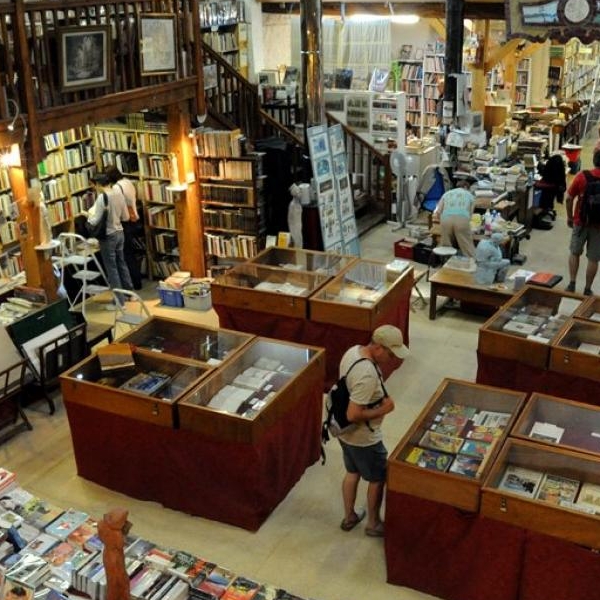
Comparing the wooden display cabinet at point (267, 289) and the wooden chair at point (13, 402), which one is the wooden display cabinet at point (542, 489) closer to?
the wooden display cabinet at point (267, 289)

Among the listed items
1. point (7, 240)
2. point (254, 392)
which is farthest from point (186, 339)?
point (7, 240)

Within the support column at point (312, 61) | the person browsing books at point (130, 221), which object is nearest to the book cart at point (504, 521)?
the person browsing books at point (130, 221)

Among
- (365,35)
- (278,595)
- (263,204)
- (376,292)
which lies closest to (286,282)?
(376,292)

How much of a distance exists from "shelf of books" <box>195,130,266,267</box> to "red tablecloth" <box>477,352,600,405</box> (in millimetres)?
4330

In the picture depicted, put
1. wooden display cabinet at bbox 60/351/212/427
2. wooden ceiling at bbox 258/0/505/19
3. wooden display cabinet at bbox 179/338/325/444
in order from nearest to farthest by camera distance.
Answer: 1. wooden display cabinet at bbox 179/338/325/444
2. wooden display cabinet at bbox 60/351/212/427
3. wooden ceiling at bbox 258/0/505/19

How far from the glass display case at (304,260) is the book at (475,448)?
3.18 meters

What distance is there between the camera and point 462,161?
12.1 meters

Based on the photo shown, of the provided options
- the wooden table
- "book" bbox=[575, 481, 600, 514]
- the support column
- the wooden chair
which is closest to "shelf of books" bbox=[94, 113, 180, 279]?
the support column

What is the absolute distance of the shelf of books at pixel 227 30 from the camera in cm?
1303

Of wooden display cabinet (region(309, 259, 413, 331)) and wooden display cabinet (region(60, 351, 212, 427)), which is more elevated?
wooden display cabinet (region(309, 259, 413, 331))

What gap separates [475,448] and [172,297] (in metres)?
5.48

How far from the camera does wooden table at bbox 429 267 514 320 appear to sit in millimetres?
8391

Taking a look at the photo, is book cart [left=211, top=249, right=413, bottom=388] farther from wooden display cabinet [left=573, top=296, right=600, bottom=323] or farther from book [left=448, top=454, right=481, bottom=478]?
book [left=448, top=454, right=481, bottom=478]

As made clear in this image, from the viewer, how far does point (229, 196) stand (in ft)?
33.1
